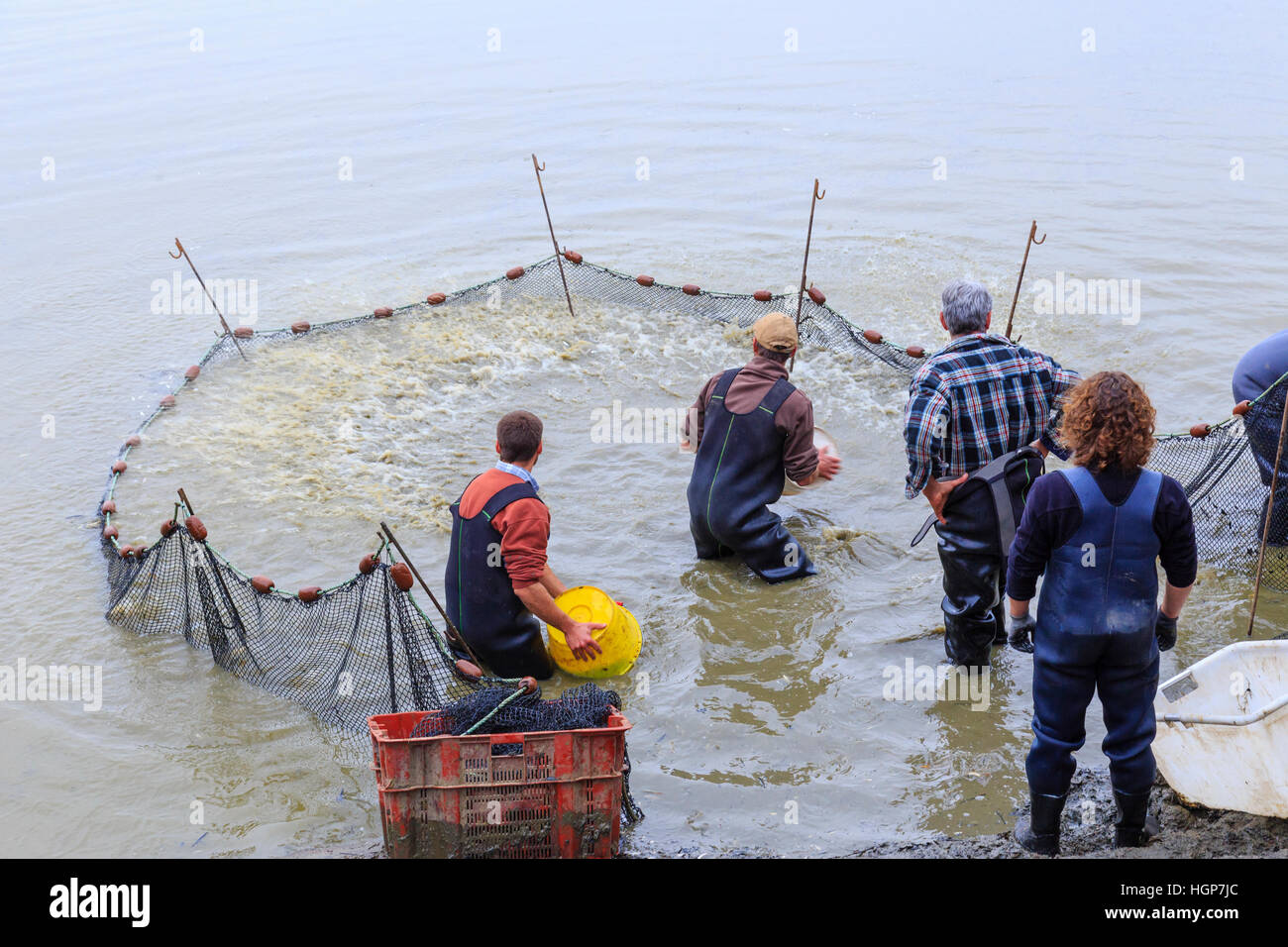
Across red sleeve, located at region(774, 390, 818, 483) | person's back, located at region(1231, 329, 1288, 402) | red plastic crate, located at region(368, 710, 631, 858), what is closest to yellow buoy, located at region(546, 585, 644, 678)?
red sleeve, located at region(774, 390, 818, 483)

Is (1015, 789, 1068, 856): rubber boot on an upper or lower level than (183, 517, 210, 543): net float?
lower

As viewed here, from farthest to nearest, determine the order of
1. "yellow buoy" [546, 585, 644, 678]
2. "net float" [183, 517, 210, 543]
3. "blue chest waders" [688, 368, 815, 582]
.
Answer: "blue chest waders" [688, 368, 815, 582], "yellow buoy" [546, 585, 644, 678], "net float" [183, 517, 210, 543]

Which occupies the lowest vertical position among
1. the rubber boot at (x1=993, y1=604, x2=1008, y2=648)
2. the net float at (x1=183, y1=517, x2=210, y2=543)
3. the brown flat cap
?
the rubber boot at (x1=993, y1=604, x2=1008, y2=648)

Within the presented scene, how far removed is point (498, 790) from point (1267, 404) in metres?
4.51

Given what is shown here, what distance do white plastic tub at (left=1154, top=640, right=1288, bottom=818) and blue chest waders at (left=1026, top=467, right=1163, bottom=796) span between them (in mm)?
331

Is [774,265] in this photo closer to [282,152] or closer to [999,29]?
[282,152]

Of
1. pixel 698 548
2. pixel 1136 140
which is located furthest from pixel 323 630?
pixel 1136 140

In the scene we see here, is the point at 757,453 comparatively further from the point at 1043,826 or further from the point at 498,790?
the point at 498,790

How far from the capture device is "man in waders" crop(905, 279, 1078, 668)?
464cm

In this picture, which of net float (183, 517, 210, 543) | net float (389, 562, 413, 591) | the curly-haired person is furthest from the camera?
net float (183, 517, 210, 543)

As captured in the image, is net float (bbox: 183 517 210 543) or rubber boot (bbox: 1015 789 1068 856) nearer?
rubber boot (bbox: 1015 789 1068 856)

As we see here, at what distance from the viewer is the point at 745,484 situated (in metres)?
5.88

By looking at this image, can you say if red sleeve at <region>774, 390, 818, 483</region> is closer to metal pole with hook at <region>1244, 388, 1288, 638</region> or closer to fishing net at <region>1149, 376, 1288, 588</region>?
fishing net at <region>1149, 376, 1288, 588</region>

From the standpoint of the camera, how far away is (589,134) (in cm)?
1684
